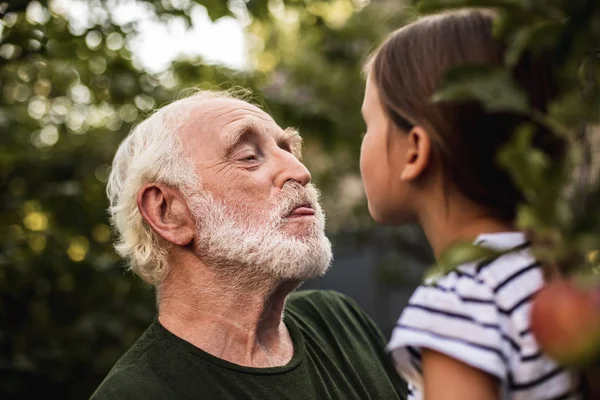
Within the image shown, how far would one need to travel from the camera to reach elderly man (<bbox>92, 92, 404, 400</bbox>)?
2.41m

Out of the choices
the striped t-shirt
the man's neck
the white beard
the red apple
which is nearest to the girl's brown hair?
the striped t-shirt

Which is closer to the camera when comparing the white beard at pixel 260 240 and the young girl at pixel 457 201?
the young girl at pixel 457 201

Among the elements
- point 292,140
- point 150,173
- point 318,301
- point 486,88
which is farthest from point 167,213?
point 486,88

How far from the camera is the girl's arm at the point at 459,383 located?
1.29m

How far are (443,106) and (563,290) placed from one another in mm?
568

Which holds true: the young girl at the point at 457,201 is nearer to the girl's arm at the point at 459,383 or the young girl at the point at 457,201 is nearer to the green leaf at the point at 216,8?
the girl's arm at the point at 459,383

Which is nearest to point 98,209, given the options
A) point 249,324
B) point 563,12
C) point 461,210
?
point 249,324

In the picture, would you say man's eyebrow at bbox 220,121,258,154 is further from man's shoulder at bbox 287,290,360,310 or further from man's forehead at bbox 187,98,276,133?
man's shoulder at bbox 287,290,360,310

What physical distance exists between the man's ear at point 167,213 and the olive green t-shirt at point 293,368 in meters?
0.33

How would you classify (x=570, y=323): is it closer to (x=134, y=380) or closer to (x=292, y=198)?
(x=134, y=380)

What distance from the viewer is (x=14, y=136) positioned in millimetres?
3809

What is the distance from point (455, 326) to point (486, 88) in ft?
1.63

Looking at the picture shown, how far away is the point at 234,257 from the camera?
2.56 meters

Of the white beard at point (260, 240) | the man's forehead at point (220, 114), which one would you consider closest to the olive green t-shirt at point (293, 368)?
the white beard at point (260, 240)
